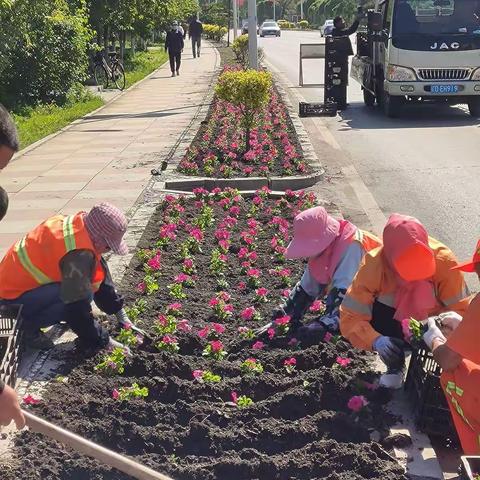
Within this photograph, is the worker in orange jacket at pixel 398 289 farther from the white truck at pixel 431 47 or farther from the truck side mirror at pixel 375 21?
the truck side mirror at pixel 375 21

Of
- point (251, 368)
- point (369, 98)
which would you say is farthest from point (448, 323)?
point (369, 98)

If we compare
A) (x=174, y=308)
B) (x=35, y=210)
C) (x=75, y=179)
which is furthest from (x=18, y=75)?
(x=174, y=308)

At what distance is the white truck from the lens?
1389cm

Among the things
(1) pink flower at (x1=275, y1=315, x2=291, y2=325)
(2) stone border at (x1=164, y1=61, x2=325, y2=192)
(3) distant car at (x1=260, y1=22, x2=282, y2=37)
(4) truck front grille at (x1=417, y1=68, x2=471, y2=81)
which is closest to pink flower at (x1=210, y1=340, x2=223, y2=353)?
(1) pink flower at (x1=275, y1=315, x2=291, y2=325)

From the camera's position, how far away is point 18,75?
1717cm

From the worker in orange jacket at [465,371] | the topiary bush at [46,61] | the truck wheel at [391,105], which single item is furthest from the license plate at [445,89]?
the worker in orange jacket at [465,371]

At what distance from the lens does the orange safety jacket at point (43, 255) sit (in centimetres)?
427

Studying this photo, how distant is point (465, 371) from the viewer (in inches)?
116

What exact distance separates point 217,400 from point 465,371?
4.59 ft

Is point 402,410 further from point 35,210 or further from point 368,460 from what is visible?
point 35,210

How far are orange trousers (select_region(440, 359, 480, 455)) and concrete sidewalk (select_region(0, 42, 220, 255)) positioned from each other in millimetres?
4779

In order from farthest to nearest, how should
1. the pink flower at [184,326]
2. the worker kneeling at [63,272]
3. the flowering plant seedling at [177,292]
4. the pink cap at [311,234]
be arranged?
1. the flowering plant seedling at [177,292]
2. the pink flower at [184,326]
3. the pink cap at [311,234]
4. the worker kneeling at [63,272]

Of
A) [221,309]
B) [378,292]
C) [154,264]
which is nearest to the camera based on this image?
[378,292]

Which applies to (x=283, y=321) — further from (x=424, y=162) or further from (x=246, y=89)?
(x=424, y=162)
